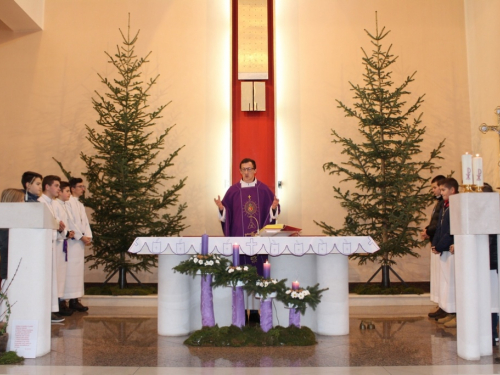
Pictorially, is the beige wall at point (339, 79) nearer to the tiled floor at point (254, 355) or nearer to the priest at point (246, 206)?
the priest at point (246, 206)

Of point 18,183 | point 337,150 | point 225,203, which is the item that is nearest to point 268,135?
point 337,150

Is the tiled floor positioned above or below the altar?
below

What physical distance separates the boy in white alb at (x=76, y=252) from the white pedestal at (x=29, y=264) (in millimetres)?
2576

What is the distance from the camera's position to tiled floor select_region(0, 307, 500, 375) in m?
→ 4.13

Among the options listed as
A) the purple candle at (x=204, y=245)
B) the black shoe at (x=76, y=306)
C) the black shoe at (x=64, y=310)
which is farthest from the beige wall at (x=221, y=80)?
the purple candle at (x=204, y=245)

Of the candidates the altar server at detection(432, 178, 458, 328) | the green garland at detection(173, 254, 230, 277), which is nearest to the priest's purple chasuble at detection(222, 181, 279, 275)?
the green garland at detection(173, 254, 230, 277)

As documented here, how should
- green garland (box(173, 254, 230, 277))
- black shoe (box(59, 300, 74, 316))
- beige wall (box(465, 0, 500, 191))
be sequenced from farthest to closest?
beige wall (box(465, 0, 500, 191)) < black shoe (box(59, 300, 74, 316)) < green garland (box(173, 254, 230, 277))

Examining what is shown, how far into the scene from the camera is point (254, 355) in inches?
183

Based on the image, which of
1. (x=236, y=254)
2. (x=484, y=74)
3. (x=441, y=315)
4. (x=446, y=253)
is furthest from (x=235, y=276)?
(x=484, y=74)

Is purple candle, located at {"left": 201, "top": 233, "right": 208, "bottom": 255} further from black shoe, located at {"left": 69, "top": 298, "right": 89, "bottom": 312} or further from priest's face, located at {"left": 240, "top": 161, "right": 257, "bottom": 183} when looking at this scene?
black shoe, located at {"left": 69, "top": 298, "right": 89, "bottom": 312}

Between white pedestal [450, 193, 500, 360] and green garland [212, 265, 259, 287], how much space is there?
1.79m

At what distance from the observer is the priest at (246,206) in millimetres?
6996

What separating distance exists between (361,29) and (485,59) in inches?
86.7

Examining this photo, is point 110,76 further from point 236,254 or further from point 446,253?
point 446,253
